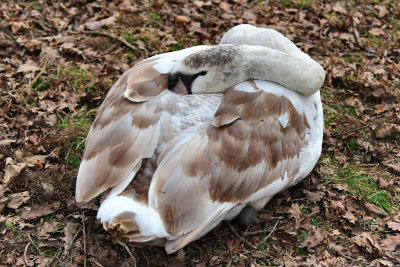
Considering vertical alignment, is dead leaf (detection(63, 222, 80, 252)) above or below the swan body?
below

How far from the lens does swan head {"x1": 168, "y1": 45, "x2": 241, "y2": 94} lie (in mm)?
3959

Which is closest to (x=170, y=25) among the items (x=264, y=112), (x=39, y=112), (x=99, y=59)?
(x=99, y=59)

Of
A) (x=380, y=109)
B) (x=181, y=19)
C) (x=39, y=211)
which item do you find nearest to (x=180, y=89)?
(x=39, y=211)

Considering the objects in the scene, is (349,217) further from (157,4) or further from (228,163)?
(157,4)

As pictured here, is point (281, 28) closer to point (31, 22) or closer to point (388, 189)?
point (388, 189)

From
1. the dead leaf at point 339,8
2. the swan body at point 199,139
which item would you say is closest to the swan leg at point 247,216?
the swan body at point 199,139

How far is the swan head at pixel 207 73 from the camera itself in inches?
156

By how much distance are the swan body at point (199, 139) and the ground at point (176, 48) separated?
41 centimetres

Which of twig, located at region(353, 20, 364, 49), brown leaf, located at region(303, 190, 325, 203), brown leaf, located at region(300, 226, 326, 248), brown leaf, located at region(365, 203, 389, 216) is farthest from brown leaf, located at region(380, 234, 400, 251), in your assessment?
twig, located at region(353, 20, 364, 49)

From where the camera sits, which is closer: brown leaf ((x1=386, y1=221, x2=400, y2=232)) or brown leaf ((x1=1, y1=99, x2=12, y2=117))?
brown leaf ((x1=386, y1=221, x2=400, y2=232))

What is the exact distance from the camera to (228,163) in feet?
11.6

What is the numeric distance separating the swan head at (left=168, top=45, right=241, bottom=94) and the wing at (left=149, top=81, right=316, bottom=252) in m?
0.14

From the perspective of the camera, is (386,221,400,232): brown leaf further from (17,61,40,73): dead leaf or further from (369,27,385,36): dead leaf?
(17,61,40,73): dead leaf

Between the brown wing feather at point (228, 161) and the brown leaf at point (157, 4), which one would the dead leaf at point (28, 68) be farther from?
the brown wing feather at point (228, 161)
